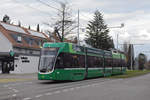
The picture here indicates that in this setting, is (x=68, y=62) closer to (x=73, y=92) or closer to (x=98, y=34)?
(x=73, y=92)

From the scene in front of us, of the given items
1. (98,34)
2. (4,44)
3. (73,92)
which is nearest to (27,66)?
(4,44)

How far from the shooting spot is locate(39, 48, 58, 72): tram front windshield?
68.1 ft

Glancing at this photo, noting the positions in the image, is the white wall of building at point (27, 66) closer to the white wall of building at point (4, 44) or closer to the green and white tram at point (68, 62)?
the white wall of building at point (4, 44)

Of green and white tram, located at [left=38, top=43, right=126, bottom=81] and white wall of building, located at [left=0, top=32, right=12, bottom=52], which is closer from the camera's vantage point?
green and white tram, located at [left=38, top=43, right=126, bottom=81]

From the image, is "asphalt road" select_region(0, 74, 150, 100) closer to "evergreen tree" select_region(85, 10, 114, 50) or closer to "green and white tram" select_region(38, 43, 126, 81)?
"green and white tram" select_region(38, 43, 126, 81)

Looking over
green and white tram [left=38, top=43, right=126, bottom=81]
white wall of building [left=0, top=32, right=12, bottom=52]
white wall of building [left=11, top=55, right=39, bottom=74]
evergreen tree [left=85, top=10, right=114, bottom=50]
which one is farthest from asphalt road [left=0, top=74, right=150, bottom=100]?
evergreen tree [left=85, top=10, right=114, bottom=50]

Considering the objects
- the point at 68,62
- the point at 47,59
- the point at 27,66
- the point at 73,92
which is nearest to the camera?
the point at 73,92

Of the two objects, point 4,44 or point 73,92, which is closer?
point 73,92

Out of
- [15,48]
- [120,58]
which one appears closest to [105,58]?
[120,58]

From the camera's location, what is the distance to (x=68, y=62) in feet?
73.4

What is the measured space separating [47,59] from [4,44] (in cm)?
2750

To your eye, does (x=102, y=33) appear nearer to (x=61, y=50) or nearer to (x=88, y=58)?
(x=88, y=58)

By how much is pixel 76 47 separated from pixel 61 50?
2987 millimetres

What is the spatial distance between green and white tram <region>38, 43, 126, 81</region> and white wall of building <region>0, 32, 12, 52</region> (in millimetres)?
20486
